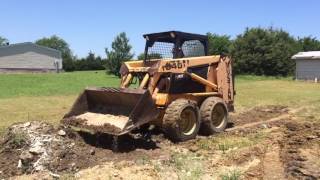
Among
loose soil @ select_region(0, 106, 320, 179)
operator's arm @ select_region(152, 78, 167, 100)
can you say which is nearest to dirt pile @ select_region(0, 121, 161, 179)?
loose soil @ select_region(0, 106, 320, 179)

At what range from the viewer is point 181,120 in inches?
440

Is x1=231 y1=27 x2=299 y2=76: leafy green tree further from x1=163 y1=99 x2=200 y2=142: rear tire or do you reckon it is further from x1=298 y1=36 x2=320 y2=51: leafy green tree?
x1=163 y1=99 x2=200 y2=142: rear tire

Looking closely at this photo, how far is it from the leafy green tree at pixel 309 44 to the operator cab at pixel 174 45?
46876mm

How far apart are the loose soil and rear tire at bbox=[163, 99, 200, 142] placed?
0.24 m

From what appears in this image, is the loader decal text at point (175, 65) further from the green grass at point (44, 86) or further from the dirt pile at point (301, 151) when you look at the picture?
the green grass at point (44, 86)

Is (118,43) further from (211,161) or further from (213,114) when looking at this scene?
(211,161)

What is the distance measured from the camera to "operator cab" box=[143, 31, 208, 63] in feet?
40.1

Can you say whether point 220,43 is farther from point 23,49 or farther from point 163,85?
point 163,85

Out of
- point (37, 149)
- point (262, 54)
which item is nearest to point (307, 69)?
point (262, 54)

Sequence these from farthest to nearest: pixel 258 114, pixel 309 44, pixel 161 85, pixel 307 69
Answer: pixel 309 44 < pixel 307 69 < pixel 258 114 < pixel 161 85

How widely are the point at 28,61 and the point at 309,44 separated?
34.8 m

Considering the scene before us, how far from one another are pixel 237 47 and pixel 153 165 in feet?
132

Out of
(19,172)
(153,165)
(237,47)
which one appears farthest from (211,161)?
(237,47)

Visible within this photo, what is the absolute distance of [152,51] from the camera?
12.8 m
